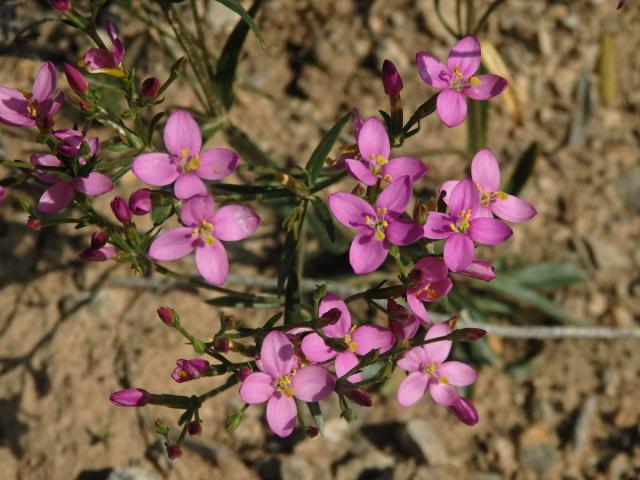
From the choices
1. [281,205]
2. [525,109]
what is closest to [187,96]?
[281,205]

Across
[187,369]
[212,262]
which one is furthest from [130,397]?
[212,262]

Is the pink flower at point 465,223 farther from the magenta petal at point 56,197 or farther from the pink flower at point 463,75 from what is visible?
the magenta petal at point 56,197

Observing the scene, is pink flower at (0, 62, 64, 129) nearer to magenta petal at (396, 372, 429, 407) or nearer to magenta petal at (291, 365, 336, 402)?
magenta petal at (291, 365, 336, 402)

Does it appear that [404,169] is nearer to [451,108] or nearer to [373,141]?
[373,141]

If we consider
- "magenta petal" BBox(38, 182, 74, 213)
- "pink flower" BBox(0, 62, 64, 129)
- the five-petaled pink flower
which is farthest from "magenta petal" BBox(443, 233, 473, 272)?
"pink flower" BBox(0, 62, 64, 129)

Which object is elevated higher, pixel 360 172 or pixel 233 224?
pixel 360 172

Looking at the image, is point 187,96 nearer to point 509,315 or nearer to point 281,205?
point 281,205
